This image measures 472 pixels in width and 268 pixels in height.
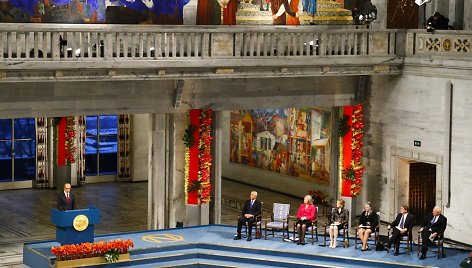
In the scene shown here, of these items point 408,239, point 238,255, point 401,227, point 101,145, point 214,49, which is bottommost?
point 238,255

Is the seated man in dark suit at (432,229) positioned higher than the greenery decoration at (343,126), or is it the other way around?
the greenery decoration at (343,126)

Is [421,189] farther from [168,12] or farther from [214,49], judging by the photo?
[168,12]

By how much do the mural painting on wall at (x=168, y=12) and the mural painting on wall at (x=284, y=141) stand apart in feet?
A: 10.5

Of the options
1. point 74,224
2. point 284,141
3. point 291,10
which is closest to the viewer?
point 74,224

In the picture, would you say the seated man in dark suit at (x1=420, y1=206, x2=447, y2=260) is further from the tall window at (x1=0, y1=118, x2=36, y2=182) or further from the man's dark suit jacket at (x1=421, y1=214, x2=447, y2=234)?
the tall window at (x1=0, y1=118, x2=36, y2=182)

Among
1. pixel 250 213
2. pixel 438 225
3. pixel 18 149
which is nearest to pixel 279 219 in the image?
pixel 250 213

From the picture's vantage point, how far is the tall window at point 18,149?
33.5 m

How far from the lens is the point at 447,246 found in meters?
25.8

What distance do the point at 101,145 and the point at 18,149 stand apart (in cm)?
254

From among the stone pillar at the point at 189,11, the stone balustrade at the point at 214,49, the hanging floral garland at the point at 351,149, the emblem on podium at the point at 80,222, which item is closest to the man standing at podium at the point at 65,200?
the emblem on podium at the point at 80,222

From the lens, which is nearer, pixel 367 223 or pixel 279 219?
pixel 367 223

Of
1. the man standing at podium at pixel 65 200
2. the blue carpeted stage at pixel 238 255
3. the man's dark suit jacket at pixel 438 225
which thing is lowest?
the blue carpeted stage at pixel 238 255

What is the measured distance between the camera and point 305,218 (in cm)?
2505

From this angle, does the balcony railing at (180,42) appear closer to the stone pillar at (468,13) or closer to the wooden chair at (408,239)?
the stone pillar at (468,13)
